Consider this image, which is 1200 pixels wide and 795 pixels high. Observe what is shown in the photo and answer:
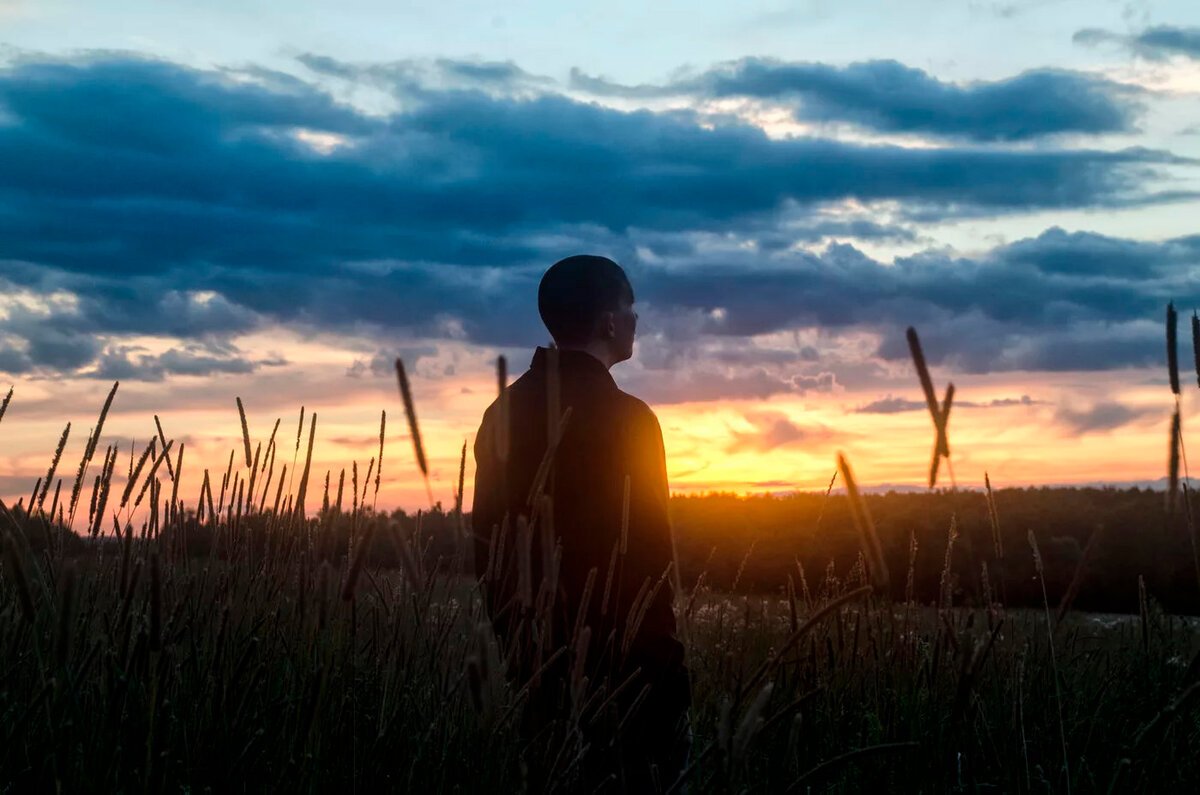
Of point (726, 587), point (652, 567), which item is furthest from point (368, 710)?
point (726, 587)

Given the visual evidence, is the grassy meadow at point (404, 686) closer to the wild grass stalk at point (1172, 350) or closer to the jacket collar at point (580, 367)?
the wild grass stalk at point (1172, 350)

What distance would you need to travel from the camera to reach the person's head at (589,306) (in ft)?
11.5

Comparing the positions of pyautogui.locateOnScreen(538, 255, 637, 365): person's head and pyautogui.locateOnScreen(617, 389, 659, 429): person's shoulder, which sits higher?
pyautogui.locateOnScreen(538, 255, 637, 365): person's head

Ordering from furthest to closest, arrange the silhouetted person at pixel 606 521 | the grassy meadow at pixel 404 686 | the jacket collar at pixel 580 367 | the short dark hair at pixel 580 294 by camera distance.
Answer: the short dark hair at pixel 580 294, the jacket collar at pixel 580 367, the silhouetted person at pixel 606 521, the grassy meadow at pixel 404 686

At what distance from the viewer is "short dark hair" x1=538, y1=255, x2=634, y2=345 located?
3518 millimetres

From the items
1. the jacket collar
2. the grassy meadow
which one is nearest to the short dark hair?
the jacket collar

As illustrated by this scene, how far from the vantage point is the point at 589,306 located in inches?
138

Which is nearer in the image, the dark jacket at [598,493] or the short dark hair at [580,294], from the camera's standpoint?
the dark jacket at [598,493]

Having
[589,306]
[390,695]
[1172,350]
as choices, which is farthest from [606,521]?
[1172,350]

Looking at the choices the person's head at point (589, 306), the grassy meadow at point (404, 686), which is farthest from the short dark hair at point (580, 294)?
the grassy meadow at point (404, 686)

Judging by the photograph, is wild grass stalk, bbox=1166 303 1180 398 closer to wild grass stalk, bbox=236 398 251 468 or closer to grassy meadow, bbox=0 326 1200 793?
grassy meadow, bbox=0 326 1200 793

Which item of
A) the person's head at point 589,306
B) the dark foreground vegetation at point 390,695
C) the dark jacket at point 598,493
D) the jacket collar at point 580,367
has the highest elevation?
the person's head at point 589,306

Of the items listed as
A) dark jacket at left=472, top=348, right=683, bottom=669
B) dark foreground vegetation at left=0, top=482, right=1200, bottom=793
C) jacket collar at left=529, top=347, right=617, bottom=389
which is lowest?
dark foreground vegetation at left=0, top=482, right=1200, bottom=793

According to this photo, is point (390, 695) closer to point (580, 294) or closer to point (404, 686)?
point (404, 686)
